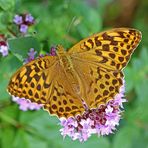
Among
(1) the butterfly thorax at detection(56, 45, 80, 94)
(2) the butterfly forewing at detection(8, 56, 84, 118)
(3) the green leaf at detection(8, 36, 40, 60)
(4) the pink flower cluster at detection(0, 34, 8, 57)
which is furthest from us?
(4) the pink flower cluster at detection(0, 34, 8, 57)

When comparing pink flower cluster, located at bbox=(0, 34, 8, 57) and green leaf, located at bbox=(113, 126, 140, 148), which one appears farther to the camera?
green leaf, located at bbox=(113, 126, 140, 148)

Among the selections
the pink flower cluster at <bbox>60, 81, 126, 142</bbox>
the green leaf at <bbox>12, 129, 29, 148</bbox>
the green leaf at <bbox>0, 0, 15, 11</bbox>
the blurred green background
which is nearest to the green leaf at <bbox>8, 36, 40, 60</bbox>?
the green leaf at <bbox>0, 0, 15, 11</bbox>

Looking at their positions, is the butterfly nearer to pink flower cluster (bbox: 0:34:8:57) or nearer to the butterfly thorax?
the butterfly thorax

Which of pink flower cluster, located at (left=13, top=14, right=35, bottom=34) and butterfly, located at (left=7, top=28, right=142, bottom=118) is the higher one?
pink flower cluster, located at (left=13, top=14, right=35, bottom=34)


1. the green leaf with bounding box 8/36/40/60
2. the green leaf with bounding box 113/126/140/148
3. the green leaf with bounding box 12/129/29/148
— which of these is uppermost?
the green leaf with bounding box 8/36/40/60

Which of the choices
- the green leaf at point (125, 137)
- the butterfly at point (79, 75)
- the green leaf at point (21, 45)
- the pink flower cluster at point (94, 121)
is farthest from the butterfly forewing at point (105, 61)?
the green leaf at point (125, 137)

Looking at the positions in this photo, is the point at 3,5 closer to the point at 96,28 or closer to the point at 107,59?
the point at 107,59

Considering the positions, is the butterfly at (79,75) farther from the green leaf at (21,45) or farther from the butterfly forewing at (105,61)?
the green leaf at (21,45)

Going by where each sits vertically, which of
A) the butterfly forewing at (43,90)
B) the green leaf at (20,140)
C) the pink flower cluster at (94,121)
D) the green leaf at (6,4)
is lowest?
the green leaf at (20,140)

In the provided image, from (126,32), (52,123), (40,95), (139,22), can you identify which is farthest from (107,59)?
(139,22)
